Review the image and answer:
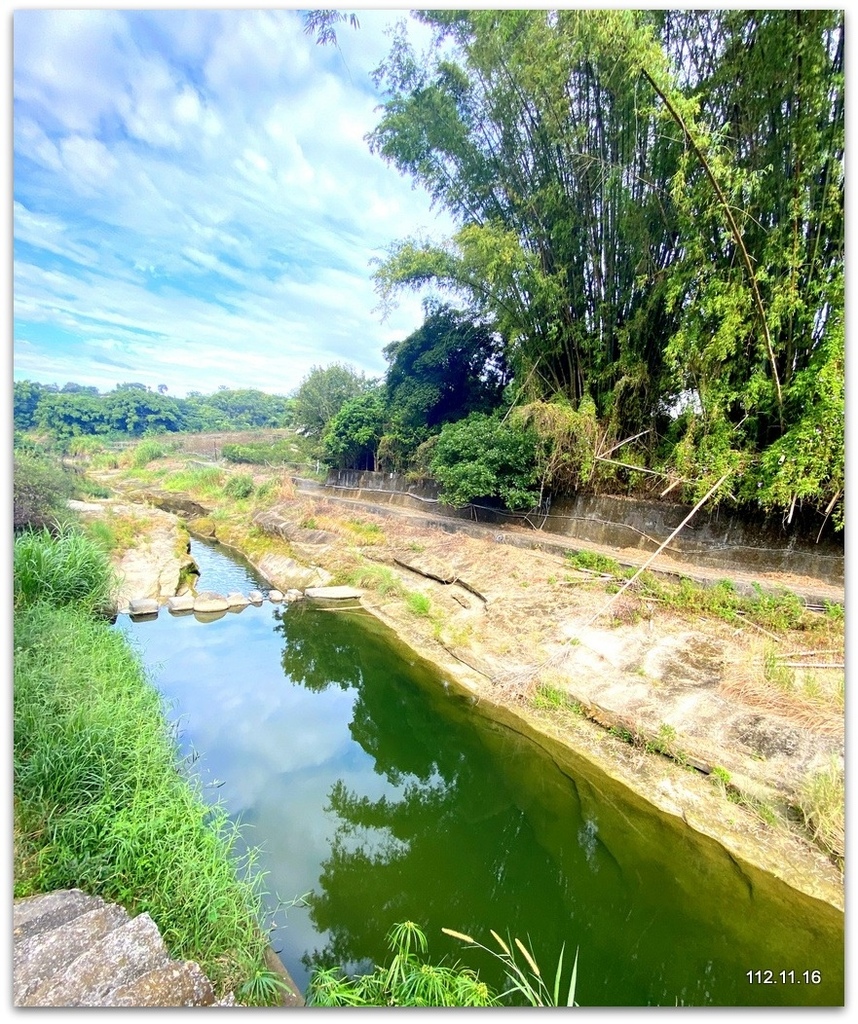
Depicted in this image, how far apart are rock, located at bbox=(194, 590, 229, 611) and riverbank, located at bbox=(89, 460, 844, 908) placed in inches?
130

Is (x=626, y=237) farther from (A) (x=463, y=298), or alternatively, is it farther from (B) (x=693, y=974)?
(B) (x=693, y=974)

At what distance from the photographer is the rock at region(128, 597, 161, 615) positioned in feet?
27.7

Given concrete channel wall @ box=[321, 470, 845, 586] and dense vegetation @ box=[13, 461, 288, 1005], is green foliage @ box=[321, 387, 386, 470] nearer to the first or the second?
concrete channel wall @ box=[321, 470, 845, 586]

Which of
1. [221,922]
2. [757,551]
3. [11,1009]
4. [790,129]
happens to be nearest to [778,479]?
[757,551]

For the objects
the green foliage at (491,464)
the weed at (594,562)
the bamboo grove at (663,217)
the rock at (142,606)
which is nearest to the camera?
the bamboo grove at (663,217)

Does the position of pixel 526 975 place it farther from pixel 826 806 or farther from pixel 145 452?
pixel 145 452

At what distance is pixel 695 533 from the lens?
7617 millimetres

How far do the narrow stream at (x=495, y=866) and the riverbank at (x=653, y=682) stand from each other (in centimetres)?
34

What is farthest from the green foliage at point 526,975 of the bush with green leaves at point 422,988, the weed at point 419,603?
the weed at point 419,603

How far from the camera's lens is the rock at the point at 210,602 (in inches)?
357

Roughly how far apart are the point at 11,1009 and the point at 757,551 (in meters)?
8.88

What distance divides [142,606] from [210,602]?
1.24 m

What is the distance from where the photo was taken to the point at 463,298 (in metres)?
12.0

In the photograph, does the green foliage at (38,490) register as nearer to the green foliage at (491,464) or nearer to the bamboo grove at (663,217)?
the bamboo grove at (663,217)
